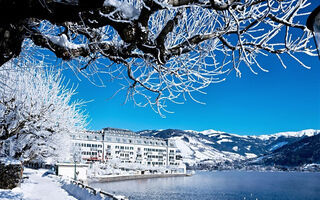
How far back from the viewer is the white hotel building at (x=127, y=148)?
97875 mm

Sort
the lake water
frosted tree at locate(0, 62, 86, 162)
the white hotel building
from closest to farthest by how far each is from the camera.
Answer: frosted tree at locate(0, 62, 86, 162) < the lake water < the white hotel building

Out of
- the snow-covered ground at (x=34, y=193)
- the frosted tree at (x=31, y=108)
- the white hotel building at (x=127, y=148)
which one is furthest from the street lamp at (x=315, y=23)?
the white hotel building at (x=127, y=148)

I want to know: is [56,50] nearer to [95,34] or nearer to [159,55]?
[95,34]

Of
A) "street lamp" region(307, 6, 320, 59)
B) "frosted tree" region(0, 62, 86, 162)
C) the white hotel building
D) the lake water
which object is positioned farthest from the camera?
the white hotel building

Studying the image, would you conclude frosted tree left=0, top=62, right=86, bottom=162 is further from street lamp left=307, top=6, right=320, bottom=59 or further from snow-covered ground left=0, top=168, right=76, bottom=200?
street lamp left=307, top=6, right=320, bottom=59

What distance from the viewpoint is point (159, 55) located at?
397 centimetres

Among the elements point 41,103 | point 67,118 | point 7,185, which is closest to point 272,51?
point 41,103

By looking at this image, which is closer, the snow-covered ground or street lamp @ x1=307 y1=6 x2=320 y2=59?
street lamp @ x1=307 y1=6 x2=320 y2=59

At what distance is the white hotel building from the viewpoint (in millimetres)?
97875

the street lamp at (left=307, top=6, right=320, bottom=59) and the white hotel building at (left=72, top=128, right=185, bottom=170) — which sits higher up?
the street lamp at (left=307, top=6, right=320, bottom=59)

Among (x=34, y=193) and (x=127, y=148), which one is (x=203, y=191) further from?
(x=127, y=148)

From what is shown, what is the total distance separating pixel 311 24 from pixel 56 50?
357 centimetres

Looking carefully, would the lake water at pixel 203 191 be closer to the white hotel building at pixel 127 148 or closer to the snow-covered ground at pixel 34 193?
the snow-covered ground at pixel 34 193

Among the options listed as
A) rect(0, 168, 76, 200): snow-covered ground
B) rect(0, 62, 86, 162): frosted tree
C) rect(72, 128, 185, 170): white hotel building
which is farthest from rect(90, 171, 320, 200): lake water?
rect(72, 128, 185, 170): white hotel building
